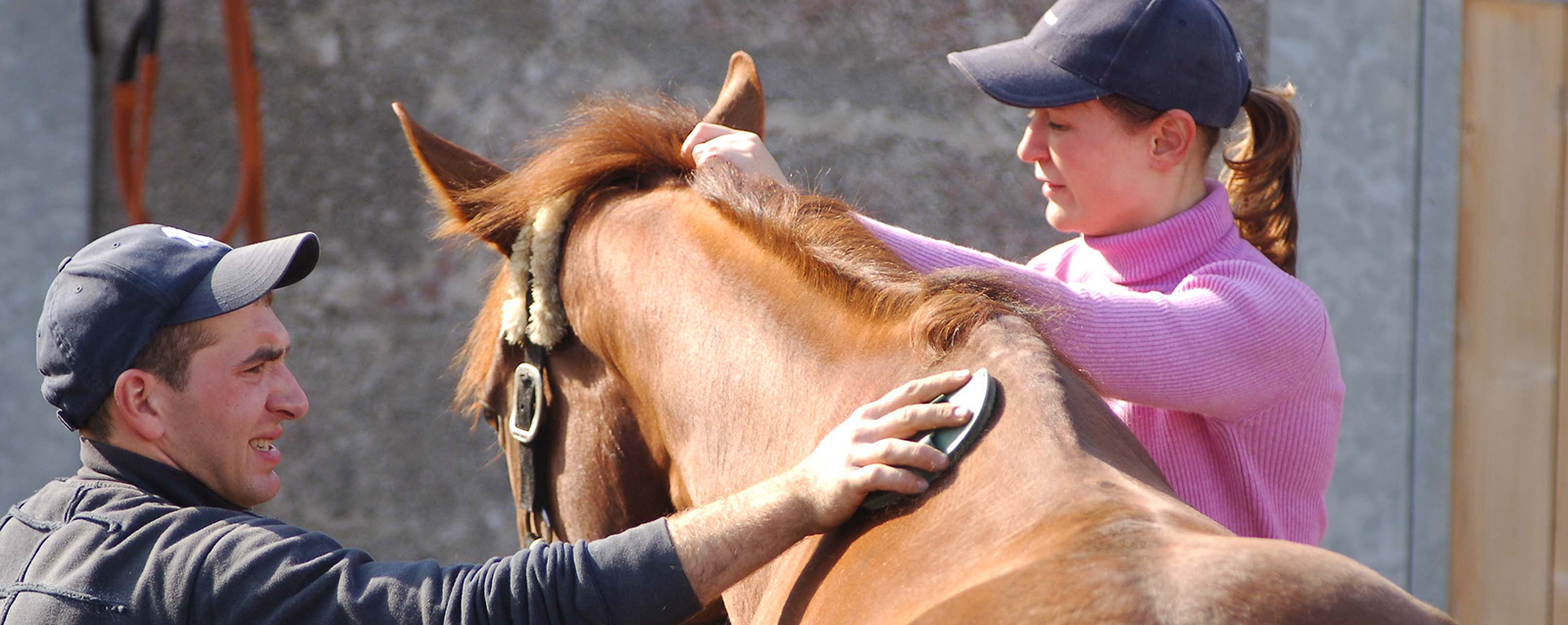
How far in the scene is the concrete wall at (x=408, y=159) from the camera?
3018 mm

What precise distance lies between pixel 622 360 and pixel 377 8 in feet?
6.44

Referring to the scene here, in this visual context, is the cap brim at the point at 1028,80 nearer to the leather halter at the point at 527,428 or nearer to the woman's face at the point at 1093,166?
the woman's face at the point at 1093,166

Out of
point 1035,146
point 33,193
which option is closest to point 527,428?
point 1035,146

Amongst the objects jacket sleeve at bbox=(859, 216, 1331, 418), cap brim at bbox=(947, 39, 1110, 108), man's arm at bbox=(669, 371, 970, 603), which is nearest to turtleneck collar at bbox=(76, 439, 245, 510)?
man's arm at bbox=(669, 371, 970, 603)

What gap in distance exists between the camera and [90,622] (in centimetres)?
126

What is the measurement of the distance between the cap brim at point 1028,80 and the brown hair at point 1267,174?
32 centimetres

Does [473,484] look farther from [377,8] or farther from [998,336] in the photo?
[998,336]

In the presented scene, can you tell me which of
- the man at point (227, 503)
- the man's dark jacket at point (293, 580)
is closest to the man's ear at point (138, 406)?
the man at point (227, 503)

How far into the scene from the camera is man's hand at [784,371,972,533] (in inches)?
45.5

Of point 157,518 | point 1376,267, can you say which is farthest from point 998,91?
point 1376,267

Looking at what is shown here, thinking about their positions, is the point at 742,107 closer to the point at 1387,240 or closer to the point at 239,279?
the point at 239,279

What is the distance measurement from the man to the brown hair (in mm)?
848

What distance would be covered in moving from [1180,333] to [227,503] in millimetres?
1152

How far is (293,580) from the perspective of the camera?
4.10ft
